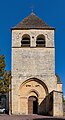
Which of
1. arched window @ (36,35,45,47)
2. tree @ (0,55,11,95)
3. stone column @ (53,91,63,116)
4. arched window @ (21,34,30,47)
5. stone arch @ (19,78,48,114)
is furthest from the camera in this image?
arched window @ (36,35,45,47)

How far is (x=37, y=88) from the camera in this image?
113 ft

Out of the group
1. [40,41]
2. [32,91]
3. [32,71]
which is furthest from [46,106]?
[40,41]

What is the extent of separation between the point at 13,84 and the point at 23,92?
155 cm

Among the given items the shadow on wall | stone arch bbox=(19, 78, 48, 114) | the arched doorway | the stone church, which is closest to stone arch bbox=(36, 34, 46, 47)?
the stone church

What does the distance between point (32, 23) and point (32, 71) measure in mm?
6361

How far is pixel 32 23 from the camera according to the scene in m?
36.9

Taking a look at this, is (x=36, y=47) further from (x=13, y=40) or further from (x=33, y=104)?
(x=33, y=104)

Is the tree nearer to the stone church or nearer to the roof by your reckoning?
the stone church

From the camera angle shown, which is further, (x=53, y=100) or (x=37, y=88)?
(x=37, y=88)

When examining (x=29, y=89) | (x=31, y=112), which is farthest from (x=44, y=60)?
(x=31, y=112)

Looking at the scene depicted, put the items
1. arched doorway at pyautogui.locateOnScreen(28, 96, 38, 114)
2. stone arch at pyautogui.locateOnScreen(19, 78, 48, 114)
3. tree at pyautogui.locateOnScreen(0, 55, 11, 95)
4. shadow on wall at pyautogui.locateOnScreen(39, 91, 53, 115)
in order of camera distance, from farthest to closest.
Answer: arched doorway at pyautogui.locateOnScreen(28, 96, 38, 114) → stone arch at pyautogui.locateOnScreen(19, 78, 48, 114) → shadow on wall at pyautogui.locateOnScreen(39, 91, 53, 115) → tree at pyautogui.locateOnScreen(0, 55, 11, 95)

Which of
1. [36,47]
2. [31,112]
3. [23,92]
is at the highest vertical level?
[36,47]

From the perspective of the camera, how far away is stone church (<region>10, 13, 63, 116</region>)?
112ft

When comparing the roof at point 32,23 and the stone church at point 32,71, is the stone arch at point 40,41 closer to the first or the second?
the stone church at point 32,71
